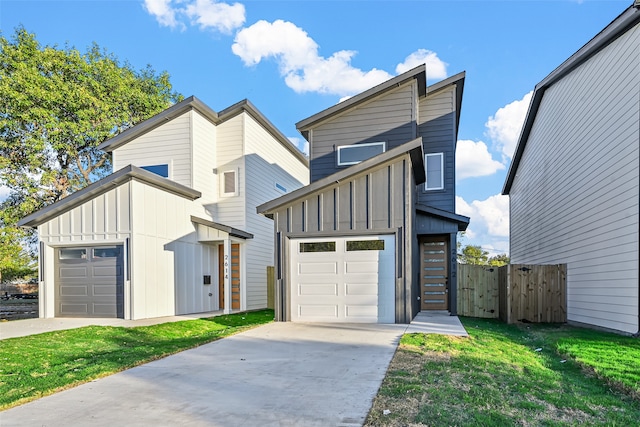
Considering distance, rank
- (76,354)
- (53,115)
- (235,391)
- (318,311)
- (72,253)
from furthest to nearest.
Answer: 1. (53,115)
2. (72,253)
3. (318,311)
4. (76,354)
5. (235,391)

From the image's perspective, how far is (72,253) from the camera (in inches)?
455

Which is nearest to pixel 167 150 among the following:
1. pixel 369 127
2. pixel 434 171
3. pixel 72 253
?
pixel 72 253

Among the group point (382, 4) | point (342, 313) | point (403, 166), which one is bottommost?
point (342, 313)

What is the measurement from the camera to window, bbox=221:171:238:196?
1470 cm

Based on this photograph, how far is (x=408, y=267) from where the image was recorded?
8766mm

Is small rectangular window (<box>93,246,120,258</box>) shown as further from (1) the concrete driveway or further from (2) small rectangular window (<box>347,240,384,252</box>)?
(2) small rectangular window (<box>347,240,384,252</box>)

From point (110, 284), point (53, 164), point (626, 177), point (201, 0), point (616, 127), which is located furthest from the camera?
point (53, 164)

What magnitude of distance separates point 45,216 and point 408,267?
10.2 metres

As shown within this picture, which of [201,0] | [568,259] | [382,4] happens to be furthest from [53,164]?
[568,259]

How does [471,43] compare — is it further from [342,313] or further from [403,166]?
[342,313]

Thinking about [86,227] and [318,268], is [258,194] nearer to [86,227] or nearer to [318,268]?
[86,227]

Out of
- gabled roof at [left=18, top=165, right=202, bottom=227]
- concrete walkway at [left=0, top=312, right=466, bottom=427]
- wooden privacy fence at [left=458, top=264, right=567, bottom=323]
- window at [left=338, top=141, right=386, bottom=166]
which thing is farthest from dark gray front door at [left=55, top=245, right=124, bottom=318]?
wooden privacy fence at [left=458, top=264, right=567, bottom=323]

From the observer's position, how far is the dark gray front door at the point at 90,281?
11.0 meters

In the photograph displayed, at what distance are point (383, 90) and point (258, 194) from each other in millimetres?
6306
